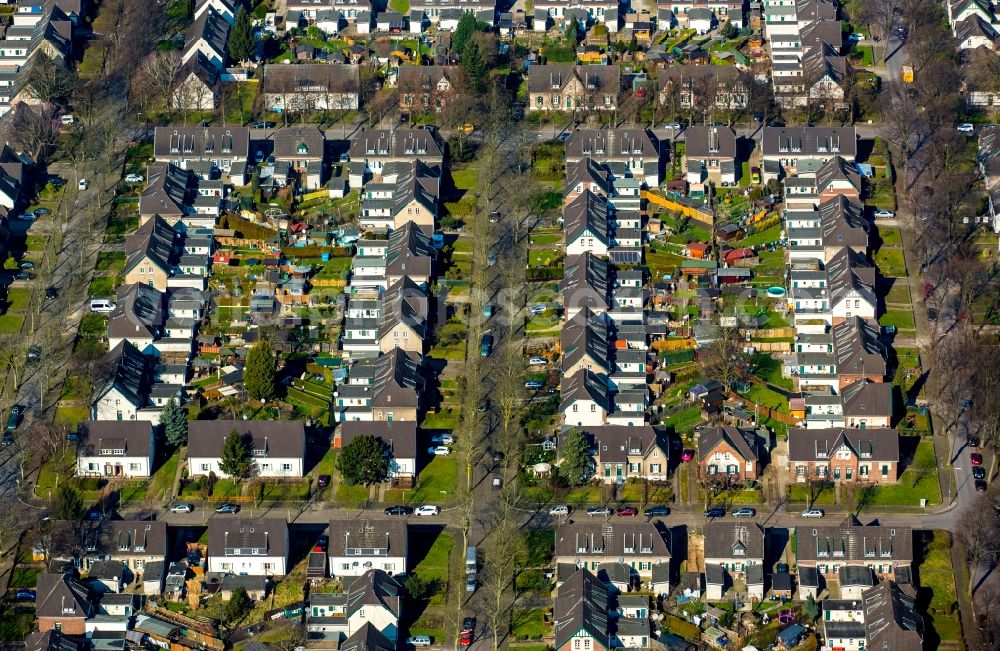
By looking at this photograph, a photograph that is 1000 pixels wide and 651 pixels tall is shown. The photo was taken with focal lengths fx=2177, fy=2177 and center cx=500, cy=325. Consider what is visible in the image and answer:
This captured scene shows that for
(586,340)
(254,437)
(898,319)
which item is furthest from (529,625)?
(898,319)

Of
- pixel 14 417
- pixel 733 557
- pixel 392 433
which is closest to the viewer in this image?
pixel 733 557

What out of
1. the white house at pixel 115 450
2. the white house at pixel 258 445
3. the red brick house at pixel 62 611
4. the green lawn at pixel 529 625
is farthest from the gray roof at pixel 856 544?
the red brick house at pixel 62 611

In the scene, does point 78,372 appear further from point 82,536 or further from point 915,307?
point 915,307

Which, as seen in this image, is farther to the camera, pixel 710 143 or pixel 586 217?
pixel 710 143

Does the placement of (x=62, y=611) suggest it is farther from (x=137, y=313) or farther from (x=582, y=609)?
(x=137, y=313)

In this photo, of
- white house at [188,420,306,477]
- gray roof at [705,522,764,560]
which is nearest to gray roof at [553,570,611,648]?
gray roof at [705,522,764,560]

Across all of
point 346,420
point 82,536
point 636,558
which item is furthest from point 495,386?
point 82,536
